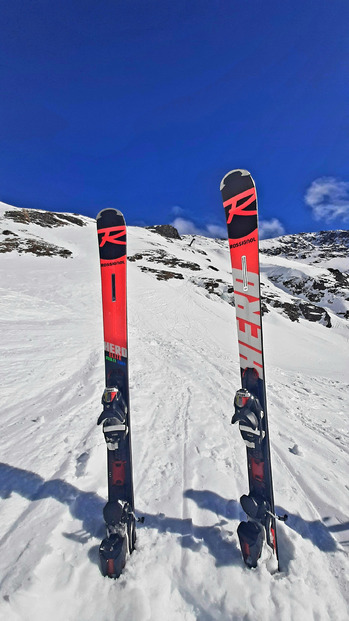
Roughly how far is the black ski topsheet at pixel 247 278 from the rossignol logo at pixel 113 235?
1.43 metres

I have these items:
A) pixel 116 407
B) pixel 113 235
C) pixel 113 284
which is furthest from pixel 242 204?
pixel 116 407

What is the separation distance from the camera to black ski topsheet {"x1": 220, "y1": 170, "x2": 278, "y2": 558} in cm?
310

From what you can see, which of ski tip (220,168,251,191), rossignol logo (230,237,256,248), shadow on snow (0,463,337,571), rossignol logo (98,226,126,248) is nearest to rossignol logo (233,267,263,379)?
rossignol logo (230,237,256,248)

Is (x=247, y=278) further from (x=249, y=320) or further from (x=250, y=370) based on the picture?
(x=250, y=370)

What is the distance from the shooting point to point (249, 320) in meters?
3.24

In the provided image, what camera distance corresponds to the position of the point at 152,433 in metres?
5.22

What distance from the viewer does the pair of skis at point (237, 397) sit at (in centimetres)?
268

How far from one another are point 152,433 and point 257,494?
2638mm

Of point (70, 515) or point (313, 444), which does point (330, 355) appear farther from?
point (70, 515)

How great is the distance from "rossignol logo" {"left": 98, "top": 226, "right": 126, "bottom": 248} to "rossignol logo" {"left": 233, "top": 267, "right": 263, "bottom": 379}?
1.63 meters

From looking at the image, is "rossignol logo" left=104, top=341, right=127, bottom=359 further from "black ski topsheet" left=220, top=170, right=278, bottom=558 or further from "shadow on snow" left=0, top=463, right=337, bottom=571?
"shadow on snow" left=0, top=463, right=337, bottom=571

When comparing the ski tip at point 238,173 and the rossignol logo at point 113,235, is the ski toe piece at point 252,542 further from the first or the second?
the ski tip at point 238,173

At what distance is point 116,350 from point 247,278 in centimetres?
184

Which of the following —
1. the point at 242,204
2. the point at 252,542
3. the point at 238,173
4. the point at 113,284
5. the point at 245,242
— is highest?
the point at 238,173
